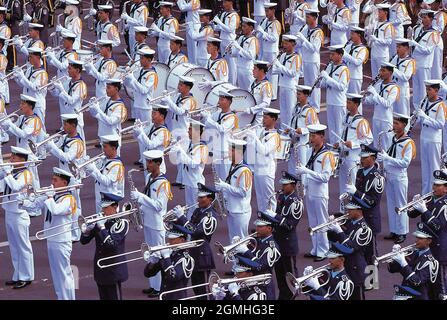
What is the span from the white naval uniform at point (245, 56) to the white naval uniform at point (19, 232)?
29.0ft

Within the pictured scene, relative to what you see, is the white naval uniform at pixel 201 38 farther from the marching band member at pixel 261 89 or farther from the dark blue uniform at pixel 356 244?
the dark blue uniform at pixel 356 244

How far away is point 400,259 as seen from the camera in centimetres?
1877

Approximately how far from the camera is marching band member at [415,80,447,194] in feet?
80.8

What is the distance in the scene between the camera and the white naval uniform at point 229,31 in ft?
102

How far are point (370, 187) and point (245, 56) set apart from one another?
8451 millimetres

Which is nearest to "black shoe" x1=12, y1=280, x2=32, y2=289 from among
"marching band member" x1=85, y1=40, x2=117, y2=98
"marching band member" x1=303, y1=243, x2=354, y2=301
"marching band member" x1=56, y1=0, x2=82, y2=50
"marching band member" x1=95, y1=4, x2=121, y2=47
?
"marching band member" x1=303, y1=243, x2=354, y2=301

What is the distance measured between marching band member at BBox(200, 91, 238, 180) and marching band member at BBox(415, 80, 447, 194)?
3.28 meters

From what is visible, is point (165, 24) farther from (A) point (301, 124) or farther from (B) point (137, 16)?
(A) point (301, 124)

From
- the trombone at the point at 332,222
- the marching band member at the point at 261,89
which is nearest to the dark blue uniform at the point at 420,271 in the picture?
the trombone at the point at 332,222

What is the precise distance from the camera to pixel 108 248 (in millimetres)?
19781

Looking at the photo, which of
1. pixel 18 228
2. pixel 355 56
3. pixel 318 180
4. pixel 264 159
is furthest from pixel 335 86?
pixel 18 228

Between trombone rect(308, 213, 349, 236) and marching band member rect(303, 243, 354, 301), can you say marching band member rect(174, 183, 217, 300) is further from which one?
marching band member rect(303, 243, 354, 301)
